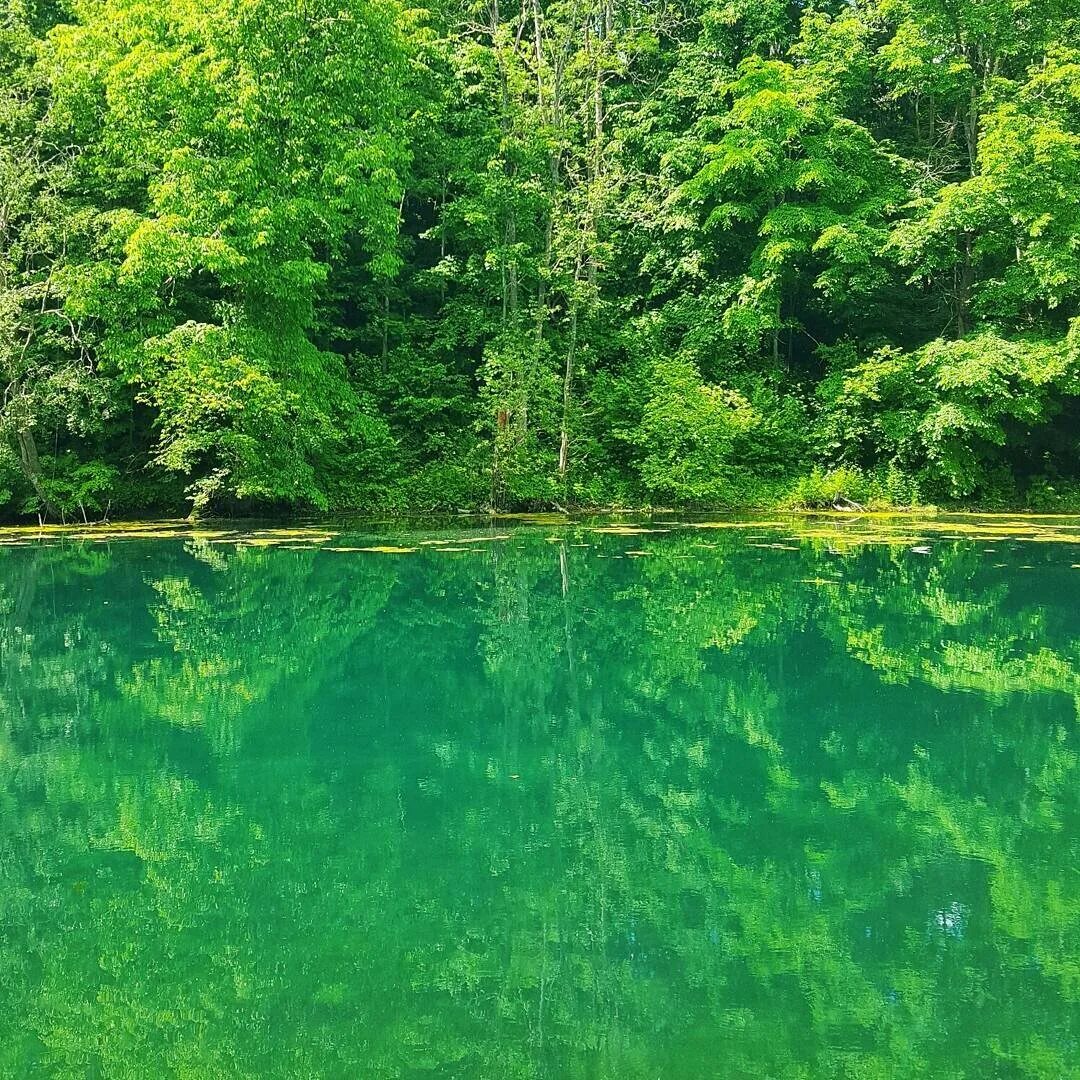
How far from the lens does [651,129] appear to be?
68.7 ft

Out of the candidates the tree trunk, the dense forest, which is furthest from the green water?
the dense forest

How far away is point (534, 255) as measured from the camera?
19016mm

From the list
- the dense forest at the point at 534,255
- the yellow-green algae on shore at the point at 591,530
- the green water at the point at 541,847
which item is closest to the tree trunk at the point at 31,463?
the dense forest at the point at 534,255

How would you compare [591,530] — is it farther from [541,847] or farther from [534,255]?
[541,847]

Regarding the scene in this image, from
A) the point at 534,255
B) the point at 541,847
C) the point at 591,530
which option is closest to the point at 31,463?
the point at 591,530

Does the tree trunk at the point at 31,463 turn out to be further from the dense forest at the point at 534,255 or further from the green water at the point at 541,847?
the green water at the point at 541,847

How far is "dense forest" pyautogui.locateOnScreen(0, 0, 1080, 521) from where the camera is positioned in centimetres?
1491

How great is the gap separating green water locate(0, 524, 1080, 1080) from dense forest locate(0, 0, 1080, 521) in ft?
29.4

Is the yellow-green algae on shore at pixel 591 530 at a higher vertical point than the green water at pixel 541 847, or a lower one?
higher

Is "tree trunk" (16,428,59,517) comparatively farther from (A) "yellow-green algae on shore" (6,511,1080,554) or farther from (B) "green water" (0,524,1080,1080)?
(B) "green water" (0,524,1080,1080)

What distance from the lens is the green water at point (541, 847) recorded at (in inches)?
96.3

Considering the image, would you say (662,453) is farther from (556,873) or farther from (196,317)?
(556,873)

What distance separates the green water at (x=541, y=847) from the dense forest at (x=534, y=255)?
898cm

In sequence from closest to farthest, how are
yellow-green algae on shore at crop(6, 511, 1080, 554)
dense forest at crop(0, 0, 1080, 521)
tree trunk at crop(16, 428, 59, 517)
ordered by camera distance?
yellow-green algae on shore at crop(6, 511, 1080, 554)
dense forest at crop(0, 0, 1080, 521)
tree trunk at crop(16, 428, 59, 517)
